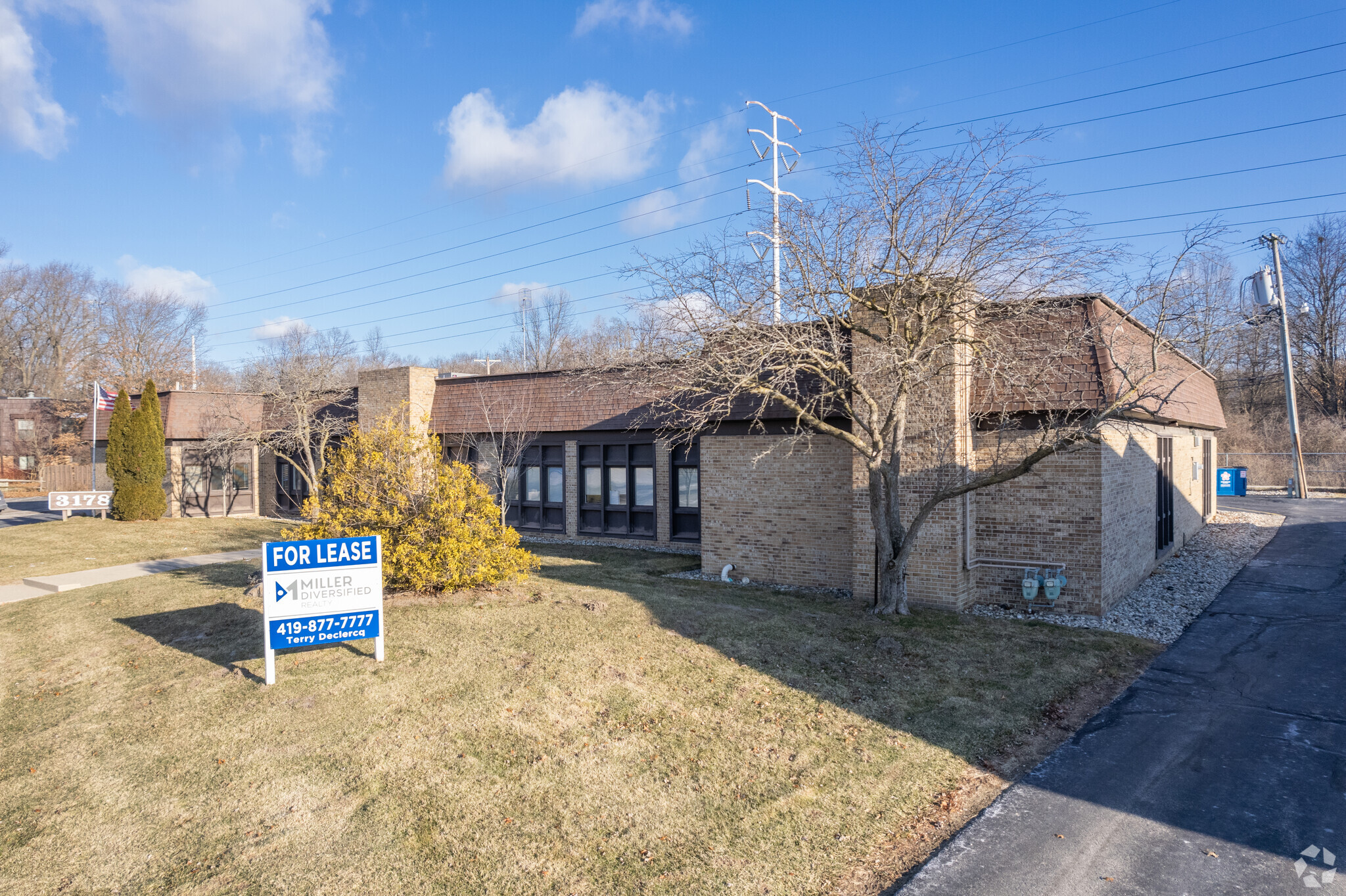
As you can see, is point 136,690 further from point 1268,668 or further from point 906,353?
point 1268,668

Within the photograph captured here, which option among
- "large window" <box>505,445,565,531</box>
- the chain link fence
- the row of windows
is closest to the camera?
the row of windows

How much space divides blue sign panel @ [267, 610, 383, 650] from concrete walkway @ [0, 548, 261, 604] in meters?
7.90

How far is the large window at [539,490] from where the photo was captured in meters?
20.6

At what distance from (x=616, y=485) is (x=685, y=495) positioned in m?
2.12

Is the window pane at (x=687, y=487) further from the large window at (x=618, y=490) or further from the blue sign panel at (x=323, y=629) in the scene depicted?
the blue sign panel at (x=323, y=629)

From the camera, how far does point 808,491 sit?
45.5 ft

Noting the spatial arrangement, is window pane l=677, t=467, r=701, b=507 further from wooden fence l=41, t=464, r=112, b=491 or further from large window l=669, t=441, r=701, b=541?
wooden fence l=41, t=464, r=112, b=491

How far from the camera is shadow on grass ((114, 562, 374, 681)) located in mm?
8359

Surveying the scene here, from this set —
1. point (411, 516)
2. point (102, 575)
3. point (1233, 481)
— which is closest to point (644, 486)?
point (411, 516)

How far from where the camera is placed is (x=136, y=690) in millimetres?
7559

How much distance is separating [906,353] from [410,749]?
788 cm

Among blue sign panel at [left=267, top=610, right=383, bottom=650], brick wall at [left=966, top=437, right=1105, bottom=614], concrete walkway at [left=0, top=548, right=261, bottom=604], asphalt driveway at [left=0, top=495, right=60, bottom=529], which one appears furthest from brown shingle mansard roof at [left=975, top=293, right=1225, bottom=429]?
asphalt driveway at [left=0, top=495, right=60, bottom=529]

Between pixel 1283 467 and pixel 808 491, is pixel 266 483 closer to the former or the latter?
pixel 808 491

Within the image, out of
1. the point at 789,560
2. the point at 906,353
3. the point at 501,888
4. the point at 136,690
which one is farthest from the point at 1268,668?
the point at 136,690
